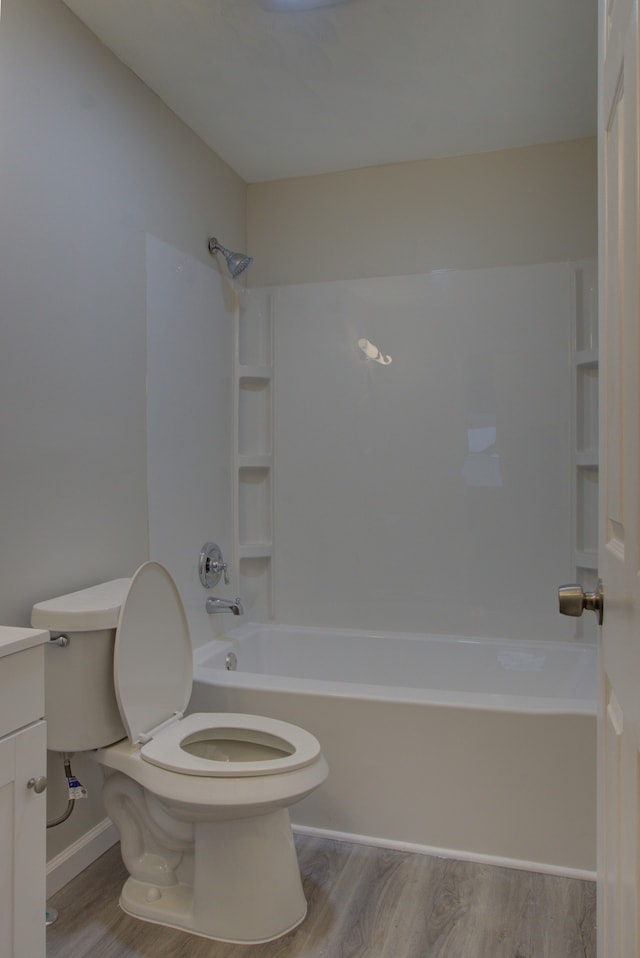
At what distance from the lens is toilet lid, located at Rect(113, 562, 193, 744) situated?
71.7 inches

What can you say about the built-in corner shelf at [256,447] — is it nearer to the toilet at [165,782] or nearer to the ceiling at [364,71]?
the ceiling at [364,71]

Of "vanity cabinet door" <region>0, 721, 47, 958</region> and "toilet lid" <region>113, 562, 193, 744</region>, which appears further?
"toilet lid" <region>113, 562, 193, 744</region>

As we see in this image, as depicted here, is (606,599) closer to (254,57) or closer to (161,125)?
(254,57)

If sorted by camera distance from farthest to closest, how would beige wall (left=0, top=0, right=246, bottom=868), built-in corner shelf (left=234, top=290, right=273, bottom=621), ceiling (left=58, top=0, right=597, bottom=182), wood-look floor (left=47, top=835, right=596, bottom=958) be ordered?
built-in corner shelf (left=234, top=290, right=273, bottom=621) < ceiling (left=58, top=0, right=597, bottom=182) < beige wall (left=0, top=0, right=246, bottom=868) < wood-look floor (left=47, top=835, right=596, bottom=958)

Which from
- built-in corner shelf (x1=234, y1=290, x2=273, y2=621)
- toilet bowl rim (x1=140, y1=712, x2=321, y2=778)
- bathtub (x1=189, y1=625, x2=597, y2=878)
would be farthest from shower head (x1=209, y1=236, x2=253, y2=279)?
toilet bowl rim (x1=140, y1=712, x2=321, y2=778)

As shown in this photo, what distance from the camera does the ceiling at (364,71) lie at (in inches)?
79.6

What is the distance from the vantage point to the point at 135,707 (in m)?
1.86

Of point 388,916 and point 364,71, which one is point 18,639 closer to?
point 388,916

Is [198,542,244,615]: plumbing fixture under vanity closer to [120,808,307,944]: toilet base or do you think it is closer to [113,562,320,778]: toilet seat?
[113,562,320,778]: toilet seat

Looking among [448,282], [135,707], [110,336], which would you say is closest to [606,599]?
[135,707]

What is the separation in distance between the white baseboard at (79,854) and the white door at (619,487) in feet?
4.80

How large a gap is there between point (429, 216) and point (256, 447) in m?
1.27

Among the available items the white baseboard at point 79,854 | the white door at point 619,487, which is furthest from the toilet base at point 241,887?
the white door at point 619,487

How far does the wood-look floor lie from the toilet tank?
0.46 m
